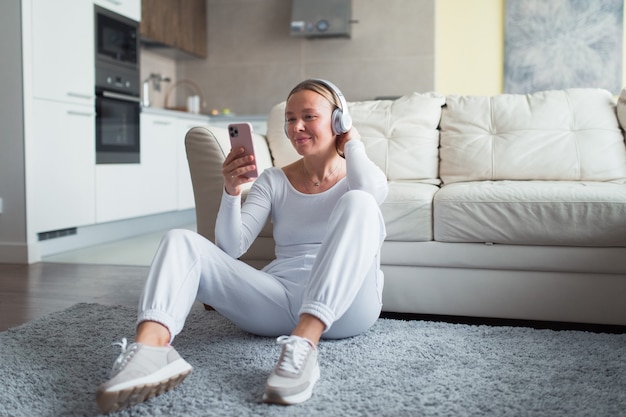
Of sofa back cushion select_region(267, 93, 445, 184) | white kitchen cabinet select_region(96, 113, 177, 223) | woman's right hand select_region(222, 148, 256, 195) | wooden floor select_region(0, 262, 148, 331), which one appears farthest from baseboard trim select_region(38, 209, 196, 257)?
woman's right hand select_region(222, 148, 256, 195)

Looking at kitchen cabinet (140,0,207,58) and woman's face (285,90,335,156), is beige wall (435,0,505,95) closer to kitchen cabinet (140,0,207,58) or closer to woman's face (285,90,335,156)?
kitchen cabinet (140,0,207,58)

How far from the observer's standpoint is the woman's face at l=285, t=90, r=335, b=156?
5.99 ft

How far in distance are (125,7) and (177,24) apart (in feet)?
4.04

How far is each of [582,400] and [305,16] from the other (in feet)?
16.2

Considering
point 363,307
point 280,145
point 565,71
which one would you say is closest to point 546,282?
point 363,307

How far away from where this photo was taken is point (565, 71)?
564cm

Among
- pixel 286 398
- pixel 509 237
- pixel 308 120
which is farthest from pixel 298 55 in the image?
pixel 286 398

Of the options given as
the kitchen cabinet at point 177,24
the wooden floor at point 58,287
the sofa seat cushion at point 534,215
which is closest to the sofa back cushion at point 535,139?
the sofa seat cushion at point 534,215

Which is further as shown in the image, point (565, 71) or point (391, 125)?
point (565, 71)

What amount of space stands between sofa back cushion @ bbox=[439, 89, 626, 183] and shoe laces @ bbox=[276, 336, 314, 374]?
1.61 m

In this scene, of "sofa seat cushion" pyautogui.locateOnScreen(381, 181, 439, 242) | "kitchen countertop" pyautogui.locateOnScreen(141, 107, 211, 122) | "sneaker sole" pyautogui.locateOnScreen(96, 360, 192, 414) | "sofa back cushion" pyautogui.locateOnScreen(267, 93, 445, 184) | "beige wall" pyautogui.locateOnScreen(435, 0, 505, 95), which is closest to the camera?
"sneaker sole" pyautogui.locateOnScreen(96, 360, 192, 414)

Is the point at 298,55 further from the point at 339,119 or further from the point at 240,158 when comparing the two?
the point at 240,158

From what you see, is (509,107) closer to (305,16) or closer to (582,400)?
(582,400)

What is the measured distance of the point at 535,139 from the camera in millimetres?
2865
